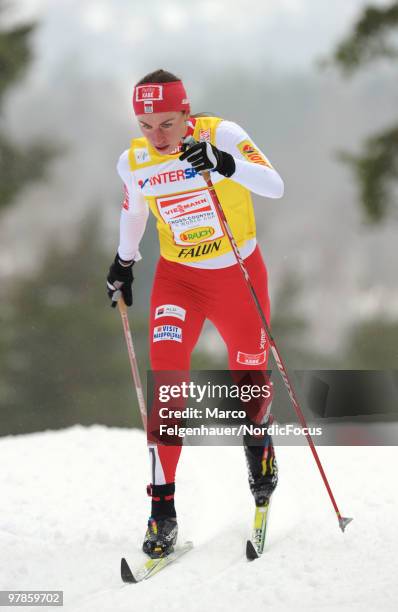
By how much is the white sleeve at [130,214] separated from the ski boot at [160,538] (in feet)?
4.83

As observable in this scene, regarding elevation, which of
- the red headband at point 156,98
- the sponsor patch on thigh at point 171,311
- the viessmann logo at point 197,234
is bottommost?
the sponsor patch on thigh at point 171,311

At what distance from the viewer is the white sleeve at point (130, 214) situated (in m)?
3.95

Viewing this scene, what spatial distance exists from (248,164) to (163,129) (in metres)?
0.44

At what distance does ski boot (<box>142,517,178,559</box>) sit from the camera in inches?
147

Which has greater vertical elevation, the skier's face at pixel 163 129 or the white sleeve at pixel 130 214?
the skier's face at pixel 163 129

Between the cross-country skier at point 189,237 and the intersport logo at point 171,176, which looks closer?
the cross-country skier at point 189,237

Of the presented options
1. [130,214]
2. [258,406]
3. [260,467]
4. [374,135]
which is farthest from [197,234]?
[374,135]

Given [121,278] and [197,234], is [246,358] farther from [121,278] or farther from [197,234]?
[121,278]

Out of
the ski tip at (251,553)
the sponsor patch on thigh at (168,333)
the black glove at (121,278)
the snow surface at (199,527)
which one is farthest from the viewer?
the black glove at (121,278)

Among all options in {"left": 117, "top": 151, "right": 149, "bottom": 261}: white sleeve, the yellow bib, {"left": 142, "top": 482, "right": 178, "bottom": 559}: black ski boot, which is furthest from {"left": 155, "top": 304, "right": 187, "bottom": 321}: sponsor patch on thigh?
{"left": 142, "top": 482, "right": 178, "bottom": 559}: black ski boot

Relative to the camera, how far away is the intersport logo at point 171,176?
377 cm

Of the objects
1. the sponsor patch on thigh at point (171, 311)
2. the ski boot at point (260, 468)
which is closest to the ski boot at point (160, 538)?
the ski boot at point (260, 468)

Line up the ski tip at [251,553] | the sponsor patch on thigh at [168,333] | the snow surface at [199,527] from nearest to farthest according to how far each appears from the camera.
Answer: the snow surface at [199,527], the ski tip at [251,553], the sponsor patch on thigh at [168,333]

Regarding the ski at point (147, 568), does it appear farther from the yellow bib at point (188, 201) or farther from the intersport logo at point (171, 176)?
the intersport logo at point (171, 176)
